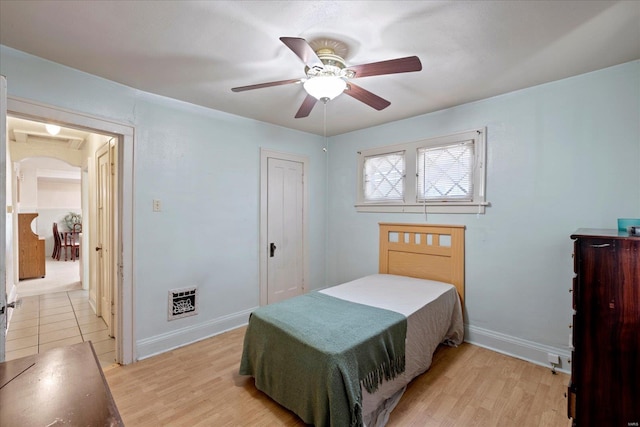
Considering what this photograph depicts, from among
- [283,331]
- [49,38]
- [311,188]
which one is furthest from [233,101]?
[283,331]

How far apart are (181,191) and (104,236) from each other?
49.1 inches

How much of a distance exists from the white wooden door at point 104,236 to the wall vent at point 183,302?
24.8 inches

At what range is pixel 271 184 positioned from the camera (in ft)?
12.3

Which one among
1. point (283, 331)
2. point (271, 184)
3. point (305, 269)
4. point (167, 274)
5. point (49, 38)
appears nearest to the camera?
point (49, 38)

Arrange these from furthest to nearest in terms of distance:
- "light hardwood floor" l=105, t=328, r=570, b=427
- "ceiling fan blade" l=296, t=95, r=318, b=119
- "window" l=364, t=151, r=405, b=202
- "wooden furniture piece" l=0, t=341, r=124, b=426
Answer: "window" l=364, t=151, r=405, b=202
"ceiling fan blade" l=296, t=95, r=318, b=119
"light hardwood floor" l=105, t=328, r=570, b=427
"wooden furniture piece" l=0, t=341, r=124, b=426

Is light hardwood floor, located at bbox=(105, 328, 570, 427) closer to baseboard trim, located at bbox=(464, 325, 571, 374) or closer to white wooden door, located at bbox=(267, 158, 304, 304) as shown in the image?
baseboard trim, located at bbox=(464, 325, 571, 374)

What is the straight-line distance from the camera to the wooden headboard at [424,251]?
305 cm

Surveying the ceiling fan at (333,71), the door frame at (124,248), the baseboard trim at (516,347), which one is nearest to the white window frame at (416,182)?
the baseboard trim at (516,347)

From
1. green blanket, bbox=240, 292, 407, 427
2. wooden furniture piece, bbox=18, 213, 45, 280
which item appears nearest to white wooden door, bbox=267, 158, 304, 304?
green blanket, bbox=240, 292, 407, 427

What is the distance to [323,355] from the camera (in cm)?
173

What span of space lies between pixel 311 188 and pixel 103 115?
2.52 meters

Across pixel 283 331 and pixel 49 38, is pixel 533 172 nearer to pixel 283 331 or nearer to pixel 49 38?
pixel 283 331

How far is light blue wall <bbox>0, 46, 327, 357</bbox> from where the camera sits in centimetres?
231

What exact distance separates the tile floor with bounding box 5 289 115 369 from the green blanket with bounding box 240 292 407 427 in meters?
1.63
